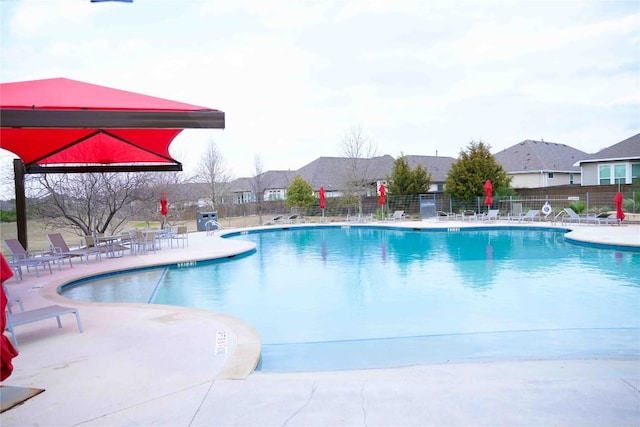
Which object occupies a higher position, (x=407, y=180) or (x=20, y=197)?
(x=407, y=180)

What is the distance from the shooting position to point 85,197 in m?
15.8

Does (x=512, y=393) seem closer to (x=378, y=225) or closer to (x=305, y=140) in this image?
(x=378, y=225)

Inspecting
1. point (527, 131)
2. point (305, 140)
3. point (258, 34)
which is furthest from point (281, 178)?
point (258, 34)

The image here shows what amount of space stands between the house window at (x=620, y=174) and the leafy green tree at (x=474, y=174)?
20.6 ft

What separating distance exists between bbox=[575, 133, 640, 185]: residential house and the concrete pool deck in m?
25.6

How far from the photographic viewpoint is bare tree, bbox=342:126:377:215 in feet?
91.0

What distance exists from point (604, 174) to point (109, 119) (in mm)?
29001

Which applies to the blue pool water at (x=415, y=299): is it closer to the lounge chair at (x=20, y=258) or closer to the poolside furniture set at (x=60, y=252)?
the lounge chair at (x=20, y=258)

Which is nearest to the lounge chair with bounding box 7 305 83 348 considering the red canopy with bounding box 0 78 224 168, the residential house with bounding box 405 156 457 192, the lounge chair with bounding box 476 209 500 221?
the red canopy with bounding box 0 78 224 168

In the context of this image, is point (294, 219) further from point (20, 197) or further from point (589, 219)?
point (20, 197)

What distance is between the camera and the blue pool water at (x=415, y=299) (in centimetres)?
532

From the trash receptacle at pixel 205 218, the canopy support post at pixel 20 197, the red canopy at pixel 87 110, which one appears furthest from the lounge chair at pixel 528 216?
the red canopy at pixel 87 110

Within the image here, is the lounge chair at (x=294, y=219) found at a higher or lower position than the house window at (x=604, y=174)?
lower

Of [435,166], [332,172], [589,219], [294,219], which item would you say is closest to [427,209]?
[589,219]
